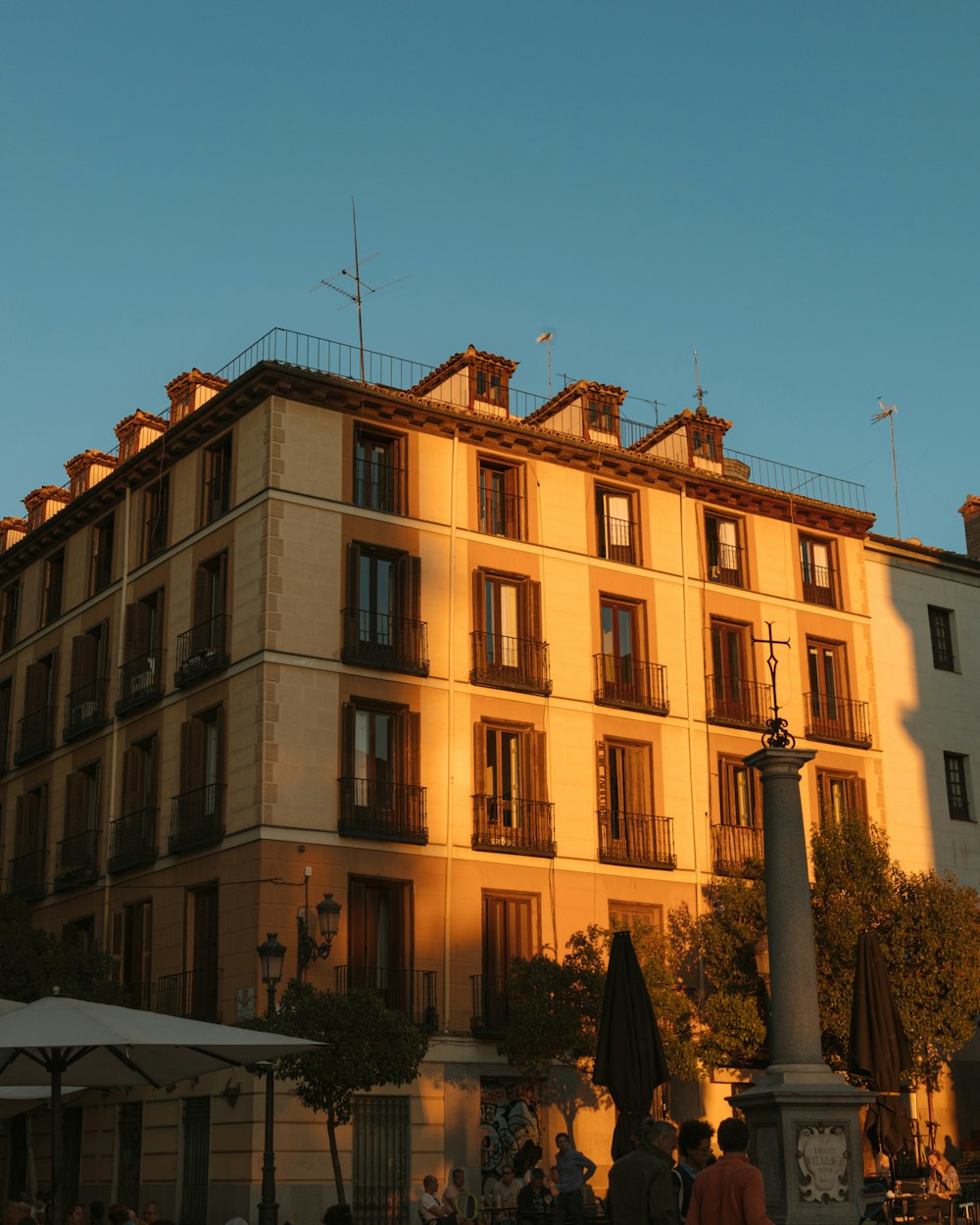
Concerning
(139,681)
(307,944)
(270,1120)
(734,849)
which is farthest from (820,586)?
(270,1120)

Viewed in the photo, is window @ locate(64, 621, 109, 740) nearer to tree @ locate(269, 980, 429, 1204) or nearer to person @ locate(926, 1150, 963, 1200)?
tree @ locate(269, 980, 429, 1204)

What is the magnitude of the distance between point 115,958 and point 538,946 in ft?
30.1

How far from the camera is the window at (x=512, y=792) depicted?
34.0 meters

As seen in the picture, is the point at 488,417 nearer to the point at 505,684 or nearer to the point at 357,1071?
the point at 505,684

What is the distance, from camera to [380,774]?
33.2m

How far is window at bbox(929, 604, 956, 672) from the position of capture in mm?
43125

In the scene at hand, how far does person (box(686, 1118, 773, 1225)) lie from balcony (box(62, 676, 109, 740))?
1176 inches

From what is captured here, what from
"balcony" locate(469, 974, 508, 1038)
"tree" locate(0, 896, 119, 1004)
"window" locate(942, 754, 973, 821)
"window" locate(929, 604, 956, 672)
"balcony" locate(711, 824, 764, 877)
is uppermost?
"window" locate(929, 604, 956, 672)

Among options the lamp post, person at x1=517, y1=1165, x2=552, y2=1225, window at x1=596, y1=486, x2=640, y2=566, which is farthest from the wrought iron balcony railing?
the lamp post

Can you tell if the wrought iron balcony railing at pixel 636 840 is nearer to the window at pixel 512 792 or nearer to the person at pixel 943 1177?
the window at pixel 512 792

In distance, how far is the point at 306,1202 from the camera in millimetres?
29469

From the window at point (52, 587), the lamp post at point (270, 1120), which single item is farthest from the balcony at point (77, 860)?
the lamp post at point (270, 1120)

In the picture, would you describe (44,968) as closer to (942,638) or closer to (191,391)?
(191,391)

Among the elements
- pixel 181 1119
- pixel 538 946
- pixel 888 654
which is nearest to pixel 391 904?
pixel 538 946
